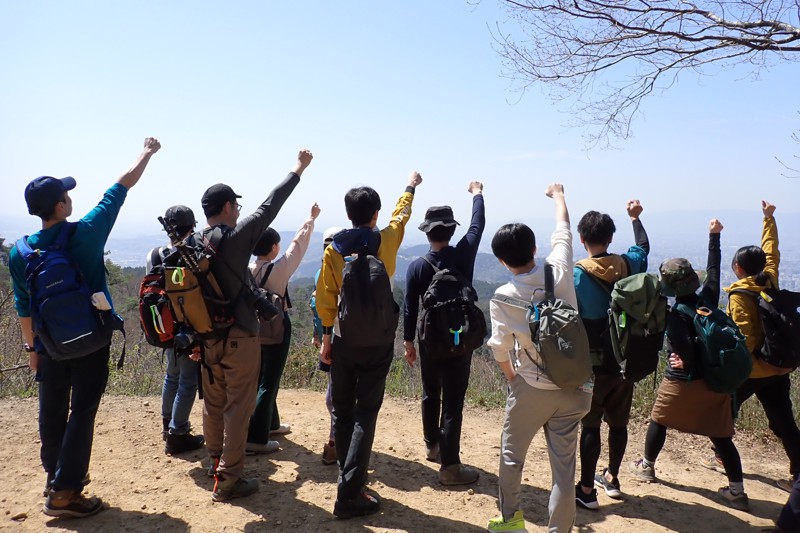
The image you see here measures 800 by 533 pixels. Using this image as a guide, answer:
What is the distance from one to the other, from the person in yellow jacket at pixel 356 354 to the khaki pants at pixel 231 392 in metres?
0.51

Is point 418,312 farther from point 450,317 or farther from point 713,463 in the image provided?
point 713,463

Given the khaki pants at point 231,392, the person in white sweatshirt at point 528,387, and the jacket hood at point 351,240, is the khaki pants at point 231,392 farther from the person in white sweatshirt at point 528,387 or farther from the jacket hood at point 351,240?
the person in white sweatshirt at point 528,387

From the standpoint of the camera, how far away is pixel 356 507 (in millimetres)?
3406

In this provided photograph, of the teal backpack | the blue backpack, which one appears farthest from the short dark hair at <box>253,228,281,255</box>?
the teal backpack

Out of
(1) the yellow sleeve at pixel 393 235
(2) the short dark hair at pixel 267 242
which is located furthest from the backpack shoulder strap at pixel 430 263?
(2) the short dark hair at pixel 267 242

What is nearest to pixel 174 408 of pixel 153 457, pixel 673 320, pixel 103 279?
pixel 153 457

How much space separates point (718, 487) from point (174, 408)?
13.9 ft

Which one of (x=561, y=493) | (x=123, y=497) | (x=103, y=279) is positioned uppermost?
(x=103, y=279)

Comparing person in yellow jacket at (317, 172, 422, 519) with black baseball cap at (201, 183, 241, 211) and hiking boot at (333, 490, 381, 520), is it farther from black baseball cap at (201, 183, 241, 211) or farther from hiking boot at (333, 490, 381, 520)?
black baseball cap at (201, 183, 241, 211)

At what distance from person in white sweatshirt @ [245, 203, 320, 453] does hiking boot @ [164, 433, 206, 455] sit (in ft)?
1.46

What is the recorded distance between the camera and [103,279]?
11.5 feet

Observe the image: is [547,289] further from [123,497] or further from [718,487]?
[123,497]

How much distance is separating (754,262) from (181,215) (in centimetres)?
418

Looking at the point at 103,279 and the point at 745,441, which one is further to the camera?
the point at 745,441
